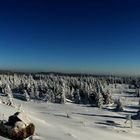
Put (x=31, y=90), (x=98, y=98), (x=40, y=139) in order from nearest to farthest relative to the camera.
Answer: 1. (x=40, y=139)
2. (x=98, y=98)
3. (x=31, y=90)

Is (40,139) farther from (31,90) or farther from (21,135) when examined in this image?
(31,90)

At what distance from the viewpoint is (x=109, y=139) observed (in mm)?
49688

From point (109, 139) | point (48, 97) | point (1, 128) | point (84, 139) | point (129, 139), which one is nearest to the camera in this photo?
point (1, 128)

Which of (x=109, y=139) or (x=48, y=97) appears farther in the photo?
(x=48, y=97)

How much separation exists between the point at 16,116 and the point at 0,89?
530ft

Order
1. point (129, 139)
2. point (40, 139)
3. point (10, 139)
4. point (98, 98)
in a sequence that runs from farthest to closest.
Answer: point (98, 98), point (129, 139), point (40, 139), point (10, 139)

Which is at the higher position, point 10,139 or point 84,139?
point 10,139

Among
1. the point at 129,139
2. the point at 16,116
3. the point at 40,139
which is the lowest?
the point at 129,139

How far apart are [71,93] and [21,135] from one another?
4840 inches

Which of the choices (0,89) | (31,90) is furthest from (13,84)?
(31,90)

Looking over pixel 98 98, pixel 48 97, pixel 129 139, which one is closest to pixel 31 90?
pixel 48 97

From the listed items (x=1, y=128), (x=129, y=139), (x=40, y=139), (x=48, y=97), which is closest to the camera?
(x=1, y=128)

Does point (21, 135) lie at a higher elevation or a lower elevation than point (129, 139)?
higher

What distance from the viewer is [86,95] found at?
492ft
